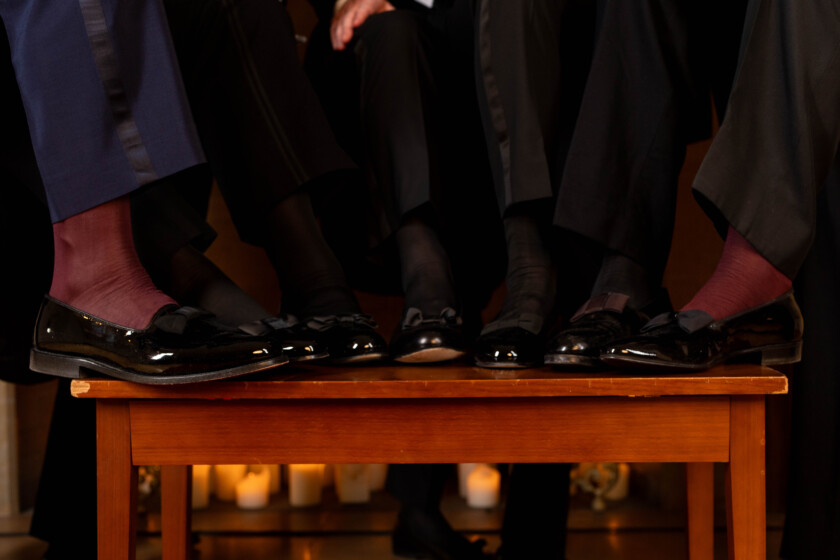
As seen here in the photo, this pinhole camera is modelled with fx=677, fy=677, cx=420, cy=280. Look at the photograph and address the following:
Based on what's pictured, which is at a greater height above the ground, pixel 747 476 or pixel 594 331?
pixel 594 331

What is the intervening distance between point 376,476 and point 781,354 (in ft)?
2.71

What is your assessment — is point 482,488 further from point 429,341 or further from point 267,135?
point 267,135

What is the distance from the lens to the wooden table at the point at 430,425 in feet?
1.92

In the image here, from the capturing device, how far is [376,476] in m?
1.29

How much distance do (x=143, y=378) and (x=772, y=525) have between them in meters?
1.02

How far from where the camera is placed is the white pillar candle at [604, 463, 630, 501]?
1216 millimetres

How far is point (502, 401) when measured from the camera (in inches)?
23.6

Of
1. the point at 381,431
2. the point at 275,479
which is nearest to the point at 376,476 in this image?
the point at 275,479

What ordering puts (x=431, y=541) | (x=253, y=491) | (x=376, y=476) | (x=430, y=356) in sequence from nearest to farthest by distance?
(x=430, y=356)
(x=431, y=541)
(x=253, y=491)
(x=376, y=476)

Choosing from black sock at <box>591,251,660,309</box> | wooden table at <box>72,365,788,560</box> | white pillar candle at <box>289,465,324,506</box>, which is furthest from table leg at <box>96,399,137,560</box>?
white pillar candle at <box>289,465,324,506</box>

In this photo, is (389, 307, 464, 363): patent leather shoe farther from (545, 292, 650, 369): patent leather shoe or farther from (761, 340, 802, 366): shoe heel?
(761, 340, 802, 366): shoe heel

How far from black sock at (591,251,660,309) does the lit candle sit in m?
0.73

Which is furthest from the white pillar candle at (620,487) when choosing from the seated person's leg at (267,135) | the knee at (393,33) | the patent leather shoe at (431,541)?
the knee at (393,33)

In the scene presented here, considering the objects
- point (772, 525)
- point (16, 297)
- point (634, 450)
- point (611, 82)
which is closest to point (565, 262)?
point (611, 82)
